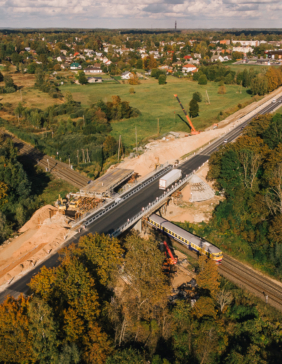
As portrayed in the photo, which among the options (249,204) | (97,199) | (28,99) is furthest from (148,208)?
(28,99)

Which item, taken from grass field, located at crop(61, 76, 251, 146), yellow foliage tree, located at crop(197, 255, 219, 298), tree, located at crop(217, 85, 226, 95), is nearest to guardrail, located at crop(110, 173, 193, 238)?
yellow foliage tree, located at crop(197, 255, 219, 298)

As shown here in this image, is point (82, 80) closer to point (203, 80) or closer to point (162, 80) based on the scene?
point (162, 80)

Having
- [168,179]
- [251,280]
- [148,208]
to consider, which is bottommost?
[251,280]

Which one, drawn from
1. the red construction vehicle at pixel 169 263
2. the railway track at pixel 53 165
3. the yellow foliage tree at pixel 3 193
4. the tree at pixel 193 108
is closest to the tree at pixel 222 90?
the tree at pixel 193 108

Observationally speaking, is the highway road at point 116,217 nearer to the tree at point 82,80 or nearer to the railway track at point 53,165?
the railway track at point 53,165

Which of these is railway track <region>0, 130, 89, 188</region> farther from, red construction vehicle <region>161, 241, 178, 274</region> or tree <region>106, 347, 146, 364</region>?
tree <region>106, 347, 146, 364</region>

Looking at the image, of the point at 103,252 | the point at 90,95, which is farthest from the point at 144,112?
the point at 103,252
